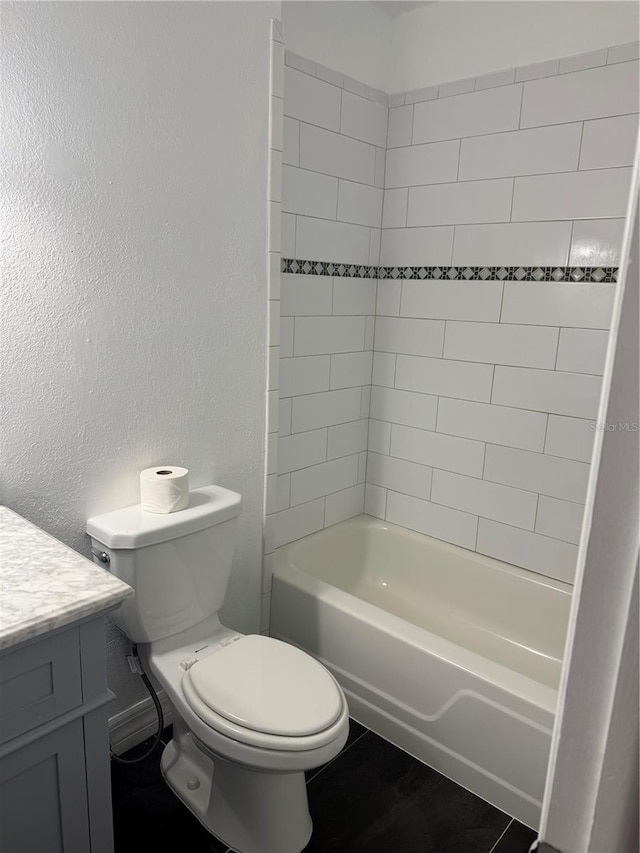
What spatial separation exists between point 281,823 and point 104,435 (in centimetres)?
113

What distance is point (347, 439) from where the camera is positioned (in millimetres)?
2742

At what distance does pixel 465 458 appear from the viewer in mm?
2531

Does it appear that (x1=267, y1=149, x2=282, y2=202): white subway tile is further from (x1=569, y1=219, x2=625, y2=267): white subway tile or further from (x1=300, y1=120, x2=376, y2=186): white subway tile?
(x1=569, y1=219, x2=625, y2=267): white subway tile

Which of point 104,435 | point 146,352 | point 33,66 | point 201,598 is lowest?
point 201,598

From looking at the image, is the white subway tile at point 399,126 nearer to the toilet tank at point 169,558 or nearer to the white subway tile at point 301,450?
the white subway tile at point 301,450

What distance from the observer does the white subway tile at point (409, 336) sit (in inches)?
101

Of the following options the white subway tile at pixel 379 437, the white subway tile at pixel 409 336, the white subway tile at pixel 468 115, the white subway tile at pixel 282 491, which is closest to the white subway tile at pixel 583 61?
the white subway tile at pixel 468 115

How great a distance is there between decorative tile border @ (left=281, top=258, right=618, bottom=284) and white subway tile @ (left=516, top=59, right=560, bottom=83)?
64cm

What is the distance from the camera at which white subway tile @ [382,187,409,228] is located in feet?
8.48

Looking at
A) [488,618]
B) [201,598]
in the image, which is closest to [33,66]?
[201,598]

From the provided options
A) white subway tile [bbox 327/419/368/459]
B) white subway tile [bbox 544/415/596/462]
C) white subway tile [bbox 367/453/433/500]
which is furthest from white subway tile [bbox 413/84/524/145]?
white subway tile [bbox 367/453/433/500]

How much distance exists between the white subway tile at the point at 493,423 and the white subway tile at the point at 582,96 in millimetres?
1010

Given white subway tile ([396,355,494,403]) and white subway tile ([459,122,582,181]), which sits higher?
white subway tile ([459,122,582,181])

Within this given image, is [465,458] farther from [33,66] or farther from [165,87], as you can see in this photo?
[33,66]
